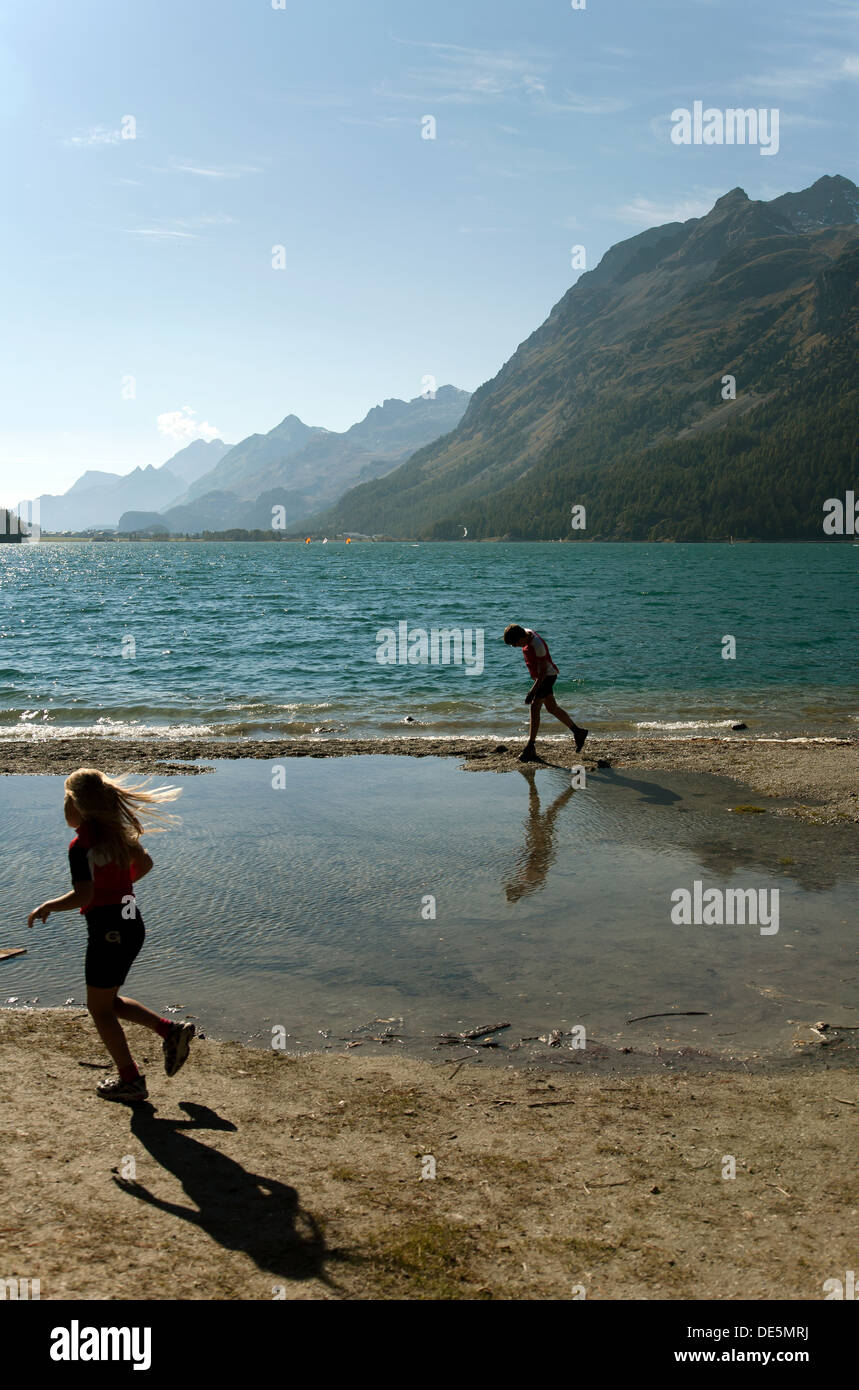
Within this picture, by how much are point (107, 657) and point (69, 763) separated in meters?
19.6

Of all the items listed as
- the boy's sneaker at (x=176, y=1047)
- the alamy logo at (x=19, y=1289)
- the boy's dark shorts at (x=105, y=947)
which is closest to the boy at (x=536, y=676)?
the boy's sneaker at (x=176, y=1047)

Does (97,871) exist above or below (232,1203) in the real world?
above

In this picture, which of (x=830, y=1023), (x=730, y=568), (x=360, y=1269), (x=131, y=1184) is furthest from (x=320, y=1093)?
(x=730, y=568)

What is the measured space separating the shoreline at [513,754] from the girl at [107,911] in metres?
10.1

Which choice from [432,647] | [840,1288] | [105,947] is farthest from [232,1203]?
[432,647]

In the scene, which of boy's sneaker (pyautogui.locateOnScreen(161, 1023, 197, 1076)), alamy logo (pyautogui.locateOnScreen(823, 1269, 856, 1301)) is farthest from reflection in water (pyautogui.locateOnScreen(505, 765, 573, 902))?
alamy logo (pyautogui.locateOnScreen(823, 1269, 856, 1301))

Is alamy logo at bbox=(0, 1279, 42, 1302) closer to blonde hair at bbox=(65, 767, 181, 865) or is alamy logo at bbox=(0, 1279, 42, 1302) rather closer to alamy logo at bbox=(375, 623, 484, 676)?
blonde hair at bbox=(65, 767, 181, 865)

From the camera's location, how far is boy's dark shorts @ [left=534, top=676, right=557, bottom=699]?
16.4 meters

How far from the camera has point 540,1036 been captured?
661cm

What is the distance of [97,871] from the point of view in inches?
227

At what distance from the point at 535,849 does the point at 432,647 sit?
25.5m

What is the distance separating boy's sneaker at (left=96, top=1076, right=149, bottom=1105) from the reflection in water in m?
4.58
